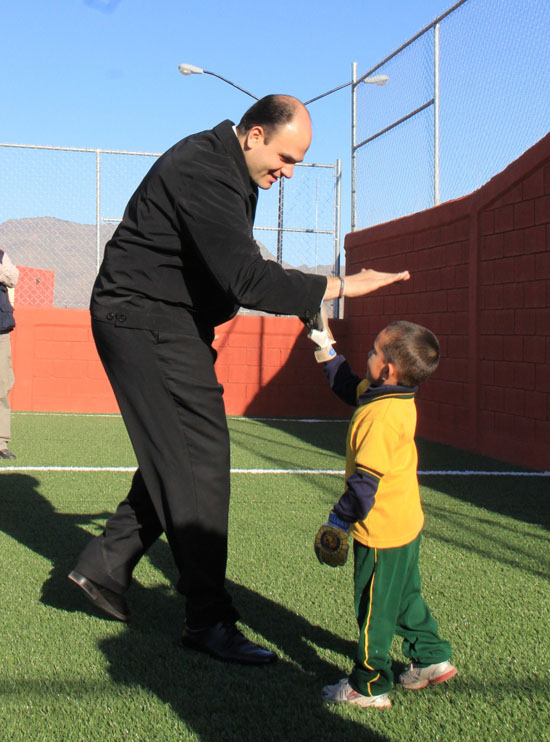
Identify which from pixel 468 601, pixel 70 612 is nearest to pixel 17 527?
pixel 70 612

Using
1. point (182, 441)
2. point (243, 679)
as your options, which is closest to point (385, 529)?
point (243, 679)

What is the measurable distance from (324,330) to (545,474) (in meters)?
4.48

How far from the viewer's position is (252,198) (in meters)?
2.97

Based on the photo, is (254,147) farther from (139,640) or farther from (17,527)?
(17,527)

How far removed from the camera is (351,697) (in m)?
2.47

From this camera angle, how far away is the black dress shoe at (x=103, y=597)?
9.98 feet

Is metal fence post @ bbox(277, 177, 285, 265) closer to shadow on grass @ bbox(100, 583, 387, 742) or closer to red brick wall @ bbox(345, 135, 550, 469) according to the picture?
red brick wall @ bbox(345, 135, 550, 469)

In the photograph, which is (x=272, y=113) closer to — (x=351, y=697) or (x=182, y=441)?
(x=182, y=441)

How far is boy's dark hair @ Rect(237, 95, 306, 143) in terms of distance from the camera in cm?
276

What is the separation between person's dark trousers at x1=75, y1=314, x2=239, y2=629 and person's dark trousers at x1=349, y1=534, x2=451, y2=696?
1.84 ft

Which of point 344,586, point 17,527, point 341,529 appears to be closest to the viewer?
point 341,529

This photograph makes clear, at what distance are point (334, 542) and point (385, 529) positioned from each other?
0.59 ft

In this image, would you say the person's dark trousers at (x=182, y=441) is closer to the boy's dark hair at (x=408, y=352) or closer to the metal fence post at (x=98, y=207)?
the boy's dark hair at (x=408, y=352)

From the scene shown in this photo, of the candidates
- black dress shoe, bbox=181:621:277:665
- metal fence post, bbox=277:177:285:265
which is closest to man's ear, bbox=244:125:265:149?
black dress shoe, bbox=181:621:277:665
